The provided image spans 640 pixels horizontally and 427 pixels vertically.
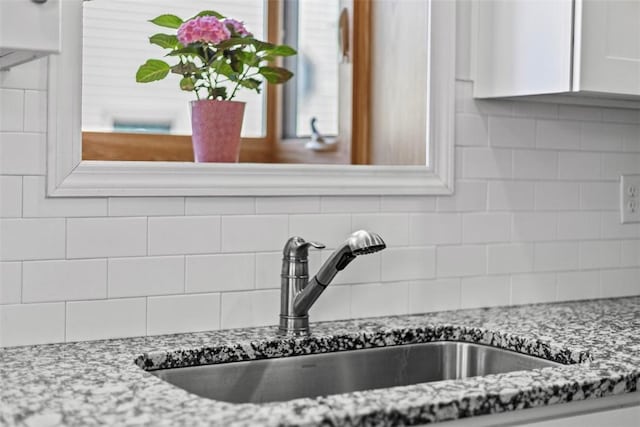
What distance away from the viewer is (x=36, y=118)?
1.56 meters

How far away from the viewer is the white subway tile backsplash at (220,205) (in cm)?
172

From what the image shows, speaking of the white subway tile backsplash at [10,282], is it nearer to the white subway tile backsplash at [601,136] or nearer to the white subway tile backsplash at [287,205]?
the white subway tile backsplash at [287,205]

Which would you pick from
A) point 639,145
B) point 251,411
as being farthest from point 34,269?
point 639,145

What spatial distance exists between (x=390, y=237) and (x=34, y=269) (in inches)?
29.5

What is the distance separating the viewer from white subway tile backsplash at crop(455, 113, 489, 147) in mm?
2025

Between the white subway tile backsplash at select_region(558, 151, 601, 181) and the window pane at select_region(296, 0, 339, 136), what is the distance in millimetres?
563

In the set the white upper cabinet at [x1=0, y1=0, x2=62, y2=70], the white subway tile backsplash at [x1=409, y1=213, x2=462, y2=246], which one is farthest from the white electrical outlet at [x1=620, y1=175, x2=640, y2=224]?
the white upper cabinet at [x1=0, y1=0, x2=62, y2=70]

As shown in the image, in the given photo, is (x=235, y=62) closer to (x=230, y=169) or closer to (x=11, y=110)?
(x=230, y=169)

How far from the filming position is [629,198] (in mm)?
2307

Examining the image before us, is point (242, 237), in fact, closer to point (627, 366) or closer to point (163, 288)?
point (163, 288)

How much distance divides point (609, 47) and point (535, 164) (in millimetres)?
371

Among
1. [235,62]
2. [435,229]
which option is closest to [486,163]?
[435,229]

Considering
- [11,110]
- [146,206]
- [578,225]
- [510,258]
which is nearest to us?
[11,110]

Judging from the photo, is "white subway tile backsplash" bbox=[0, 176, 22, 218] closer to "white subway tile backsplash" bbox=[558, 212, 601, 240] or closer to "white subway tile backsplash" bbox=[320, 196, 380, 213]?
"white subway tile backsplash" bbox=[320, 196, 380, 213]
